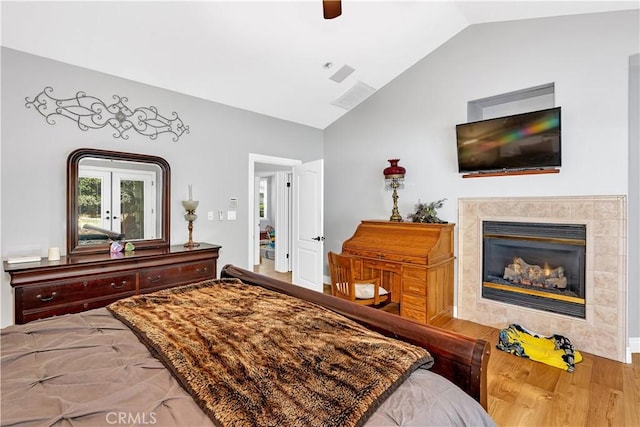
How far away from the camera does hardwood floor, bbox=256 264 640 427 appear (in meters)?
2.03

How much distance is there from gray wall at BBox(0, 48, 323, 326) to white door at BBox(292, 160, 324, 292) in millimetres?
587

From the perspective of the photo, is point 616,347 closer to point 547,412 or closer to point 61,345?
point 547,412

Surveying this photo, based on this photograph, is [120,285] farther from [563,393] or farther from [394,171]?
[563,393]

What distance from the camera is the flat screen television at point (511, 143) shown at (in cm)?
298

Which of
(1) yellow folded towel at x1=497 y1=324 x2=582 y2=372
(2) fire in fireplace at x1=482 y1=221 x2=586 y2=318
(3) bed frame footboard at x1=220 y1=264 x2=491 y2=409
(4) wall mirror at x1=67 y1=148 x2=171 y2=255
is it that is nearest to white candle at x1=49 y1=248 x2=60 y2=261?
(4) wall mirror at x1=67 y1=148 x2=171 y2=255

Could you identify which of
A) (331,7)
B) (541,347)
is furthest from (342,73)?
(541,347)

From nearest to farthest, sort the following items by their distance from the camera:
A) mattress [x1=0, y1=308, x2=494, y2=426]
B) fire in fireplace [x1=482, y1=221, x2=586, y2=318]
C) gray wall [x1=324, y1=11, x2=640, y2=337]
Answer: mattress [x1=0, y1=308, x2=494, y2=426] < gray wall [x1=324, y1=11, x2=640, y2=337] < fire in fireplace [x1=482, y1=221, x2=586, y2=318]

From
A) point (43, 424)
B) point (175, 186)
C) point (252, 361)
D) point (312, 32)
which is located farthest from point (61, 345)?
point (312, 32)

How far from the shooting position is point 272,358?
3.86 ft

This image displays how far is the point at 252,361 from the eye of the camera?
1.15 metres

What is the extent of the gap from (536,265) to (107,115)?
15.1 feet

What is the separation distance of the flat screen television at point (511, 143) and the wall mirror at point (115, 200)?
10.9 ft

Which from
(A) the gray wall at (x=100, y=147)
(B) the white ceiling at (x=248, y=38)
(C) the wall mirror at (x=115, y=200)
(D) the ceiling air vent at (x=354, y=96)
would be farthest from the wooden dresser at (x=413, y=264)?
(C) the wall mirror at (x=115, y=200)

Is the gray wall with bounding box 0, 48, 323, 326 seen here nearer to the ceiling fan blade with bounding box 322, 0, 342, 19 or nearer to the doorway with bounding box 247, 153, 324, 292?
the doorway with bounding box 247, 153, 324, 292
